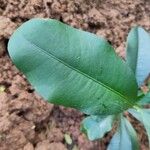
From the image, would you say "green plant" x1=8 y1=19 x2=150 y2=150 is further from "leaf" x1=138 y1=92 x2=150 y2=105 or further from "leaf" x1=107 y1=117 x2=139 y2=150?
"leaf" x1=107 y1=117 x2=139 y2=150

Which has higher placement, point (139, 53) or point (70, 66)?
point (70, 66)

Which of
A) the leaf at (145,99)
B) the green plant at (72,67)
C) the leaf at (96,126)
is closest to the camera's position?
the green plant at (72,67)

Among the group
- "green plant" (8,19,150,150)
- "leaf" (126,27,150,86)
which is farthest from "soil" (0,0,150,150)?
"green plant" (8,19,150,150)

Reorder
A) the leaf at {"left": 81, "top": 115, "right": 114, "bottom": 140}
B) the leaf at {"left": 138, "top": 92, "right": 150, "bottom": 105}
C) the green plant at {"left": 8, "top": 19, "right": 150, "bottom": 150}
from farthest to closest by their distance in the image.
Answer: the leaf at {"left": 81, "top": 115, "right": 114, "bottom": 140} → the leaf at {"left": 138, "top": 92, "right": 150, "bottom": 105} → the green plant at {"left": 8, "top": 19, "right": 150, "bottom": 150}

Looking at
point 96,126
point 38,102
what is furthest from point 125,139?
point 38,102

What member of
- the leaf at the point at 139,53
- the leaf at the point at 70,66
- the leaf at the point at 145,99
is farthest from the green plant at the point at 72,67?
the leaf at the point at 139,53

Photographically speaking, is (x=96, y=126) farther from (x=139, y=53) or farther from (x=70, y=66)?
(x=70, y=66)

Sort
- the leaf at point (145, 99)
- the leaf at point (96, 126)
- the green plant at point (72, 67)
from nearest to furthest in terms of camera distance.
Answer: the green plant at point (72, 67) → the leaf at point (145, 99) → the leaf at point (96, 126)

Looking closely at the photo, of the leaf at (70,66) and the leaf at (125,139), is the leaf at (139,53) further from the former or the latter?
the leaf at (70,66)
